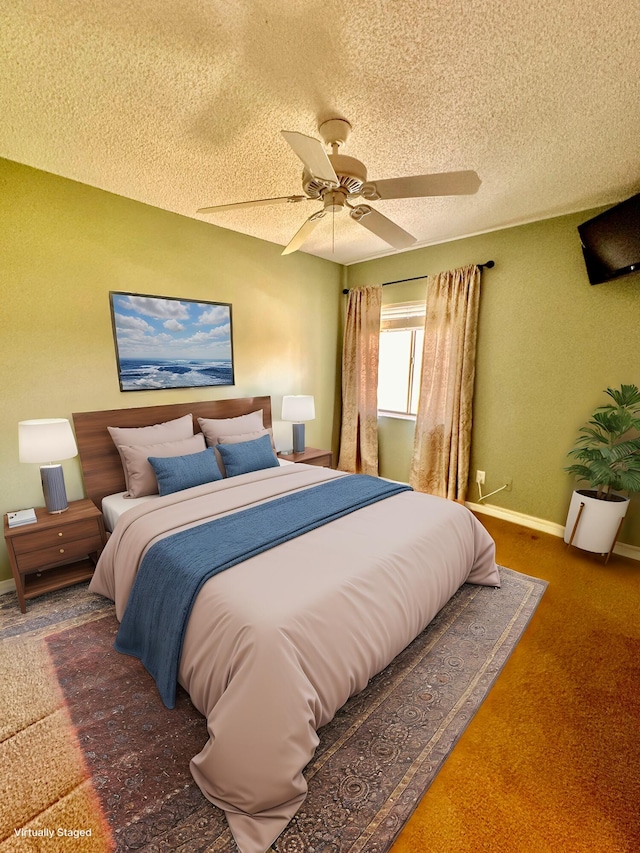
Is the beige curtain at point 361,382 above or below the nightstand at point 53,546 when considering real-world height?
above

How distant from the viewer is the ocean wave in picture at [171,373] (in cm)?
279

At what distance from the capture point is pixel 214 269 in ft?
10.4

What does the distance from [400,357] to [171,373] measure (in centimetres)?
252

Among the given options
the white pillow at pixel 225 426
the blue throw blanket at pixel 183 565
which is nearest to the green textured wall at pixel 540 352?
the blue throw blanket at pixel 183 565

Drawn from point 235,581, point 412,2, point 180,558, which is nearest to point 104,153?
point 412,2

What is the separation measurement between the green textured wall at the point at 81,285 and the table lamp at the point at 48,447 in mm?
266

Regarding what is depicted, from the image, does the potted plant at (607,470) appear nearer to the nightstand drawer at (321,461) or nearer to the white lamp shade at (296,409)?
the nightstand drawer at (321,461)

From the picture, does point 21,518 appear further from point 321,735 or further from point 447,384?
point 447,384

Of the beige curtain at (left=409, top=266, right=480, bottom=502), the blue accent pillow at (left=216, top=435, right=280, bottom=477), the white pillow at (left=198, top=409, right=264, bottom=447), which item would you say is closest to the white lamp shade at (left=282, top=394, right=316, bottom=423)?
the white pillow at (left=198, top=409, right=264, bottom=447)

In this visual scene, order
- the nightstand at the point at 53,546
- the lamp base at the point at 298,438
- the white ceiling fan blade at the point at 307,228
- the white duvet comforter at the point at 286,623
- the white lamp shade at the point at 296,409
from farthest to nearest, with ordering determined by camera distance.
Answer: the lamp base at the point at 298,438 < the white lamp shade at the point at 296,409 < the nightstand at the point at 53,546 < the white ceiling fan blade at the point at 307,228 < the white duvet comforter at the point at 286,623

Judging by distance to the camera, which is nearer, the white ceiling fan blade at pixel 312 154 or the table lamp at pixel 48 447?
the white ceiling fan blade at pixel 312 154

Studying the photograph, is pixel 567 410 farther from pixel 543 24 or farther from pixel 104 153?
pixel 104 153

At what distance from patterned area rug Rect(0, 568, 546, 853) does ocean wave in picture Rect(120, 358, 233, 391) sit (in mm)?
1630

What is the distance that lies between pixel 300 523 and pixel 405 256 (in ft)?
10.4
